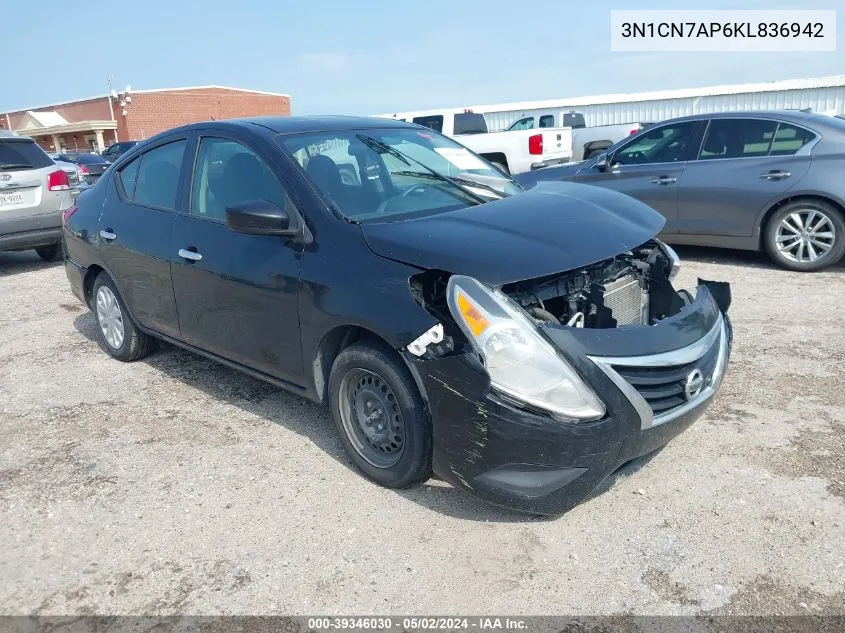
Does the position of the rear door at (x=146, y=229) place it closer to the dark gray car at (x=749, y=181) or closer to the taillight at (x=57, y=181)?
the dark gray car at (x=749, y=181)

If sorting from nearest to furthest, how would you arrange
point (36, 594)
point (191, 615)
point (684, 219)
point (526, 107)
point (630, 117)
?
point (191, 615)
point (36, 594)
point (684, 219)
point (630, 117)
point (526, 107)

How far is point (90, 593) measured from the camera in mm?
2852

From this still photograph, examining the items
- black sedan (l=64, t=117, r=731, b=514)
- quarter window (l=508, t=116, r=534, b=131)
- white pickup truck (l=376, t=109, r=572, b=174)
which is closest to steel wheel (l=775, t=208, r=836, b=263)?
black sedan (l=64, t=117, r=731, b=514)

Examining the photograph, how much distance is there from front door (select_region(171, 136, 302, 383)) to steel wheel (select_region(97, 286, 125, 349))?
1106mm

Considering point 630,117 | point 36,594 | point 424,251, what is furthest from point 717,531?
point 630,117

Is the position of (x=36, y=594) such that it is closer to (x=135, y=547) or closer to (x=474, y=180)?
(x=135, y=547)

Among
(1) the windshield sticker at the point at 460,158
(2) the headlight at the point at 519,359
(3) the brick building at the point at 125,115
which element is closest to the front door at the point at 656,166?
(1) the windshield sticker at the point at 460,158

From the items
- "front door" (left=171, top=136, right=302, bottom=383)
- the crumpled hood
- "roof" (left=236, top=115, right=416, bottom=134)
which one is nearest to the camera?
the crumpled hood

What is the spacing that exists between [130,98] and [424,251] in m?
53.6

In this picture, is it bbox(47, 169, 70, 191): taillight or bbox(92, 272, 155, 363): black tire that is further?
bbox(47, 169, 70, 191): taillight

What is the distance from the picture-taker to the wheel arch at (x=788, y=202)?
6.86 metres

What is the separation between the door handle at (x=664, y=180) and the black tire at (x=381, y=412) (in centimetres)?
558

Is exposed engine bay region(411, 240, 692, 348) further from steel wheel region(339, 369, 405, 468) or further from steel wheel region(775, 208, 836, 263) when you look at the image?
steel wheel region(775, 208, 836, 263)

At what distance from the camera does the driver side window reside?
25.8 ft
